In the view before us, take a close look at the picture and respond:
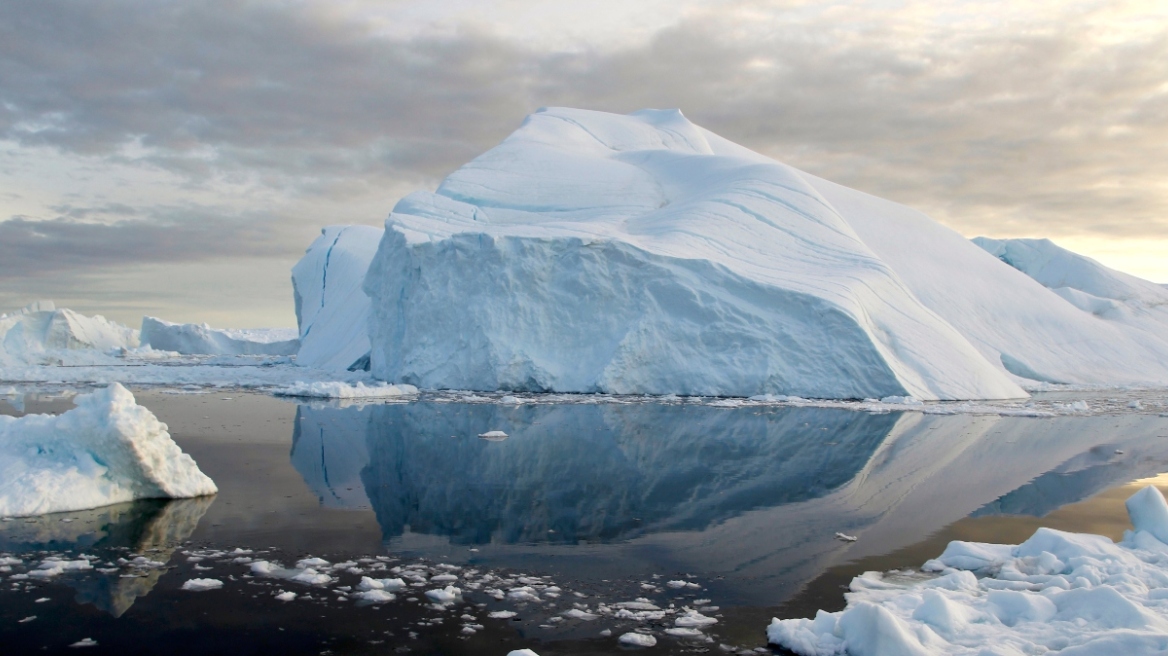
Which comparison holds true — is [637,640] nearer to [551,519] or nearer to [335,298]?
[551,519]

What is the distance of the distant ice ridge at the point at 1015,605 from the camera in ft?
11.8

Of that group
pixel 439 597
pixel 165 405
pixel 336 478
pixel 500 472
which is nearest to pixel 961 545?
pixel 439 597

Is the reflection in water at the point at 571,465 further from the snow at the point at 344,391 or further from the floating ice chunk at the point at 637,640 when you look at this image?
the snow at the point at 344,391

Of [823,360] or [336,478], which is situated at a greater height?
[823,360]

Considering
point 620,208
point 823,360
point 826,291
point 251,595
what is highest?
point 620,208

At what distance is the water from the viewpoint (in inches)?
155

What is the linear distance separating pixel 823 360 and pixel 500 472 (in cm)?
934

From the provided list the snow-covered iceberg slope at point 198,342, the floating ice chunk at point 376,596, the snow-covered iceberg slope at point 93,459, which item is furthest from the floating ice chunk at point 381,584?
the snow-covered iceberg slope at point 198,342

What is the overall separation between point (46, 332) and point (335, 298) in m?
13.4

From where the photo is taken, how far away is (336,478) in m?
7.54

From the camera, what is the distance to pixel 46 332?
1244 inches

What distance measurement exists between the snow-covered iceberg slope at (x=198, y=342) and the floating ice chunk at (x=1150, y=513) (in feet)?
124

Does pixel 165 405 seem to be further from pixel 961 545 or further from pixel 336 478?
pixel 961 545

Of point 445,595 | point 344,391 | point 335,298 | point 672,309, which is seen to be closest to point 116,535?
point 445,595
